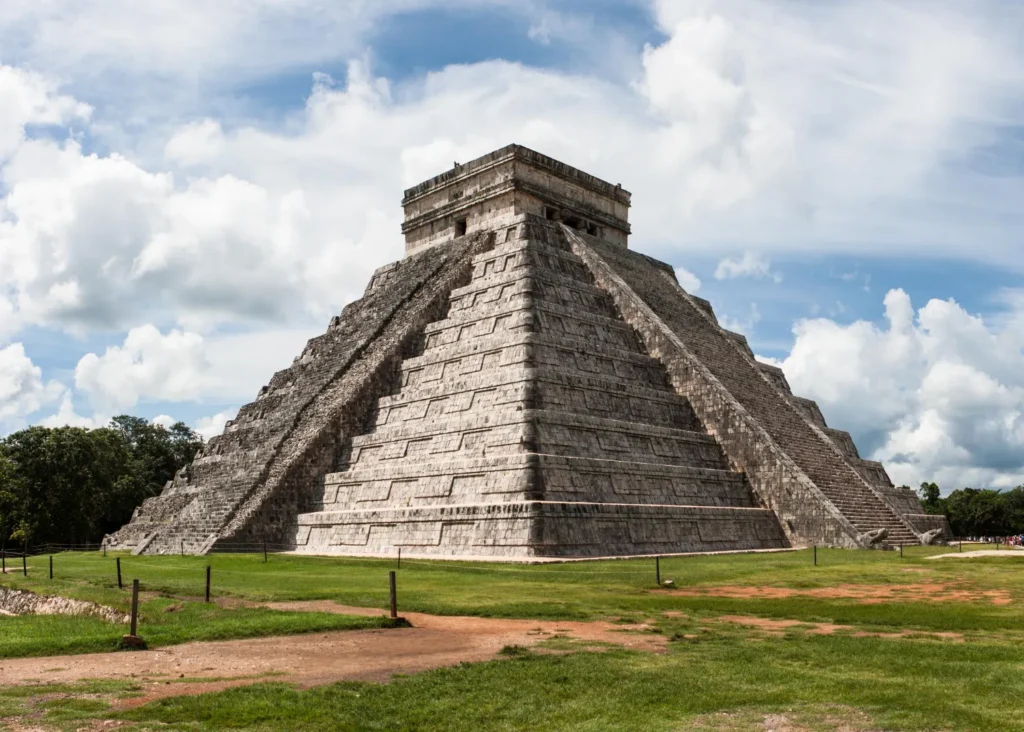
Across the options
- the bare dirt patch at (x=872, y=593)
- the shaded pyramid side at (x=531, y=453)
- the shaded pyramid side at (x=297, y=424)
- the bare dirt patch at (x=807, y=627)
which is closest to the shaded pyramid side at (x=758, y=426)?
the shaded pyramid side at (x=531, y=453)

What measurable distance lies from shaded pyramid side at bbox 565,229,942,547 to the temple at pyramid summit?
65mm

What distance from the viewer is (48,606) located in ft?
46.0

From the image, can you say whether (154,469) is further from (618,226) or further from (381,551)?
(381,551)

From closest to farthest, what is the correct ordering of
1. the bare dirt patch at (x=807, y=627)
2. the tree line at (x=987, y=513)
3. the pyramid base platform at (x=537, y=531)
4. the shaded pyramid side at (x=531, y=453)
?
1. the bare dirt patch at (x=807, y=627)
2. the pyramid base platform at (x=537, y=531)
3. the shaded pyramid side at (x=531, y=453)
4. the tree line at (x=987, y=513)

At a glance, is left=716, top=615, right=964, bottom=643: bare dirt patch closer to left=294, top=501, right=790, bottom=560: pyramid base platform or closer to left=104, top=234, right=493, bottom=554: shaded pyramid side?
left=294, top=501, right=790, bottom=560: pyramid base platform

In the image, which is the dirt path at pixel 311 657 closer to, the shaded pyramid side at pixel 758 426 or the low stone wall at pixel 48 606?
the low stone wall at pixel 48 606

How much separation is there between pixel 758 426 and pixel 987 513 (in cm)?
4766

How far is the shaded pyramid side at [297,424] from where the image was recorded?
23734 millimetres

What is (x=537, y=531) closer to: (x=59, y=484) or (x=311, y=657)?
(x=311, y=657)

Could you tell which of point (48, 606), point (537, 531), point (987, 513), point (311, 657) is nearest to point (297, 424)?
point (537, 531)

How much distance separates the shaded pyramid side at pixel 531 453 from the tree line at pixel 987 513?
4501cm

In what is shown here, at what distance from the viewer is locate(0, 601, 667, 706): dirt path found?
25.4 feet

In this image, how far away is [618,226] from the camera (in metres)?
36.1

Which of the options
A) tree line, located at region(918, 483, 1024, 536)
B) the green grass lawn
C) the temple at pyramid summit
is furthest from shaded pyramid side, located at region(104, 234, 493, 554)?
tree line, located at region(918, 483, 1024, 536)
